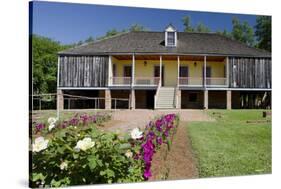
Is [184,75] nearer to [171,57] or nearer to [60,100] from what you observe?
[171,57]

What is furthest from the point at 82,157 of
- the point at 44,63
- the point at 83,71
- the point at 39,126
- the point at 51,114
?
the point at 83,71

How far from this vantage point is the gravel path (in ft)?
17.3

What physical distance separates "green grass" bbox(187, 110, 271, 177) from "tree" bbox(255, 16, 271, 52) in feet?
3.44

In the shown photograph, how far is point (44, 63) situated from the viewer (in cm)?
491

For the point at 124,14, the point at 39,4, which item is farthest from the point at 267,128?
the point at 39,4

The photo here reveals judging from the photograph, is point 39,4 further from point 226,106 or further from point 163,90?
point 226,106

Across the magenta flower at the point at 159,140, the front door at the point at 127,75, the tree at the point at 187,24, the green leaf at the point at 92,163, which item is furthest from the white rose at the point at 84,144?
the tree at the point at 187,24

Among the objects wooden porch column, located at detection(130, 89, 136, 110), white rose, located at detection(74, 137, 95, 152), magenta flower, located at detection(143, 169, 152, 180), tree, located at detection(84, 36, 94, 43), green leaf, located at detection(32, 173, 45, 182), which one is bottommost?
magenta flower, located at detection(143, 169, 152, 180)

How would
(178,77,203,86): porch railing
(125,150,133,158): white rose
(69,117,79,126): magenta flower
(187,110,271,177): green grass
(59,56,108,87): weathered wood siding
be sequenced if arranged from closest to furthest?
1. (125,150,133,158): white rose
2. (69,117,79,126): magenta flower
3. (59,56,108,87): weathered wood siding
4. (187,110,271,177): green grass
5. (178,77,203,86): porch railing

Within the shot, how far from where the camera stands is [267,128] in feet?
20.1

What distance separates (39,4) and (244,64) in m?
3.47

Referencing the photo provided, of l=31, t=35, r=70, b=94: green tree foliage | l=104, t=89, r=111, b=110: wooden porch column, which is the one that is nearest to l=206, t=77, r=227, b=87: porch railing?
l=104, t=89, r=111, b=110: wooden porch column

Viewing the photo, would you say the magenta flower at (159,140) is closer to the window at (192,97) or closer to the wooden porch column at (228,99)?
the window at (192,97)

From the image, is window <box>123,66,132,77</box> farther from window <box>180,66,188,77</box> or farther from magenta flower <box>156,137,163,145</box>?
magenta flower <box>156,137,163,145</box>
